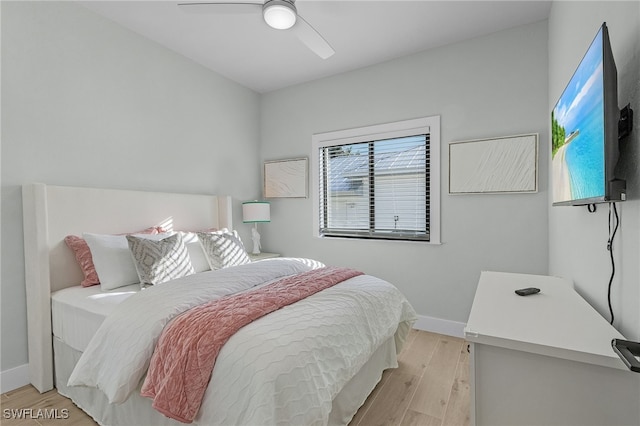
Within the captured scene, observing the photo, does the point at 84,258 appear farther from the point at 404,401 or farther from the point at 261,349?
the point at 404,401

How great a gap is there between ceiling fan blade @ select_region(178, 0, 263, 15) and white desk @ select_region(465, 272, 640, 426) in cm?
210

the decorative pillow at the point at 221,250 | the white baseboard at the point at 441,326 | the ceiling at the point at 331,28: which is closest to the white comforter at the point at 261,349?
the decorative pillow at the point at 221,250

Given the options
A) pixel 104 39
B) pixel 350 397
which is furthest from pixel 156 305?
pixel 104 39

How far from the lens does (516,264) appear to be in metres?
2.71

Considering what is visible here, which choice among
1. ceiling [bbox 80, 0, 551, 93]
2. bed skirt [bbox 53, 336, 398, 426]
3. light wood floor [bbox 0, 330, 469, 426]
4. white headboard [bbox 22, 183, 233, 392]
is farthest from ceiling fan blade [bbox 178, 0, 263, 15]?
light wood floor [bbox 0, 330, 469, 426]

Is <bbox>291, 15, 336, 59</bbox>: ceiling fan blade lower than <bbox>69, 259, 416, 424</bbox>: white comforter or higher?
higher

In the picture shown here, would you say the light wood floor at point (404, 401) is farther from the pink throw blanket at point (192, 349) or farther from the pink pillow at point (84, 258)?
the pink throw blanket at point (192, 349)

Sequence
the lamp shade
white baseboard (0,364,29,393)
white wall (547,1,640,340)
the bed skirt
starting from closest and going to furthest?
white wall (547,1,640,340)
the bed skirt
white baseboard (0,364,29,393)
the lamp shade

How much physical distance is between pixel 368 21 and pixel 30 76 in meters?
2.58

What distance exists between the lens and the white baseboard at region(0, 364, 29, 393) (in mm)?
2053

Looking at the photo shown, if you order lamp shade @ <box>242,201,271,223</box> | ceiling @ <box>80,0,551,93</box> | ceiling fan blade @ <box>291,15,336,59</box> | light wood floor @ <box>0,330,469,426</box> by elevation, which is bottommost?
light wood floor @ <box>0,330,469,426</box>

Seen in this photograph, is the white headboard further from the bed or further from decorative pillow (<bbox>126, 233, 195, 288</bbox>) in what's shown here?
decorative pillow (<bbox>126, 233, 195, 288</bbox>)

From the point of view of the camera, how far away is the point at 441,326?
3.03 m

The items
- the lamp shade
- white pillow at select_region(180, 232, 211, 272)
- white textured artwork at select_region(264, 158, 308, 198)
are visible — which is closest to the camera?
Answer: white pillow at select_region(180, 232, 211, 272)
